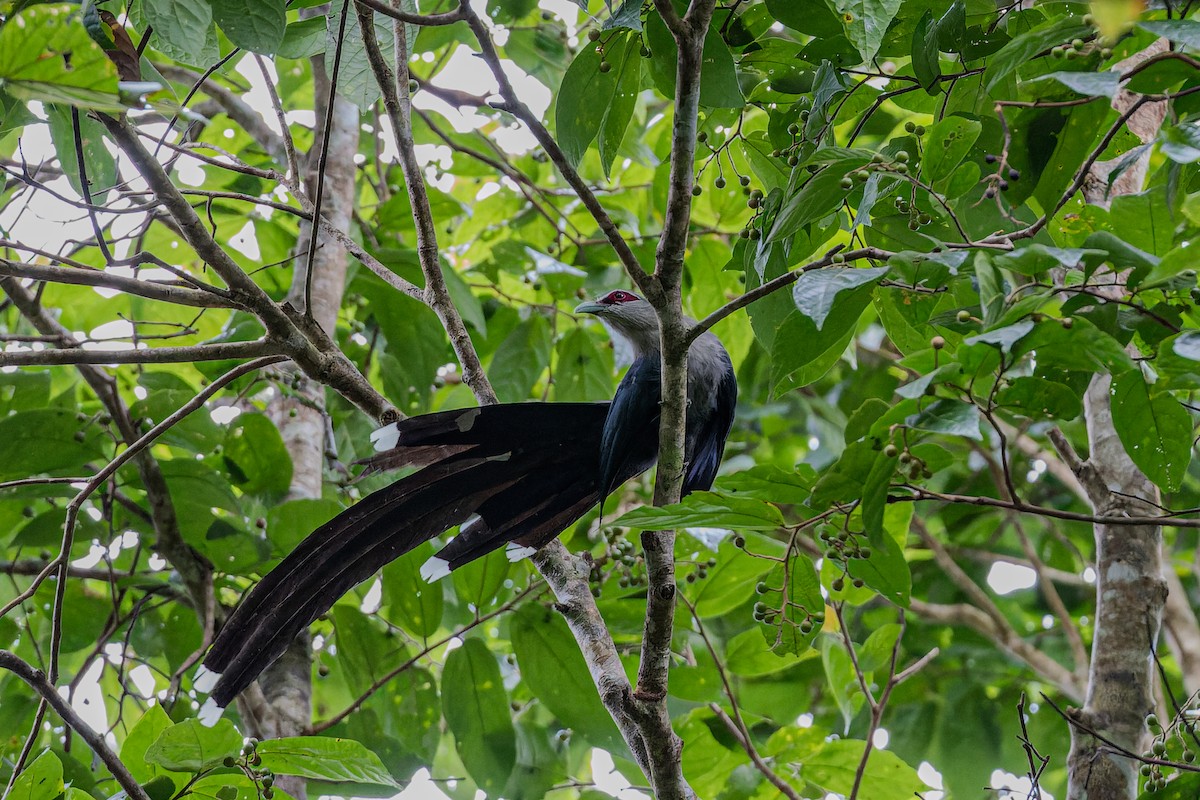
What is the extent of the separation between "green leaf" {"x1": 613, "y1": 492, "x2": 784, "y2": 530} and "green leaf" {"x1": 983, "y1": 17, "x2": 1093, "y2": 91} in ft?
2.44

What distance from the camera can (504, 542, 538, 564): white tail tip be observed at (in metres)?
2.54

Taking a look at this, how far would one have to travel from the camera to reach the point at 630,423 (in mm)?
2678

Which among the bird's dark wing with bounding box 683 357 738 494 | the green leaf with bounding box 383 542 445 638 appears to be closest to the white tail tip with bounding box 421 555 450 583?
the green leaf with bounding box 383 542 445 638

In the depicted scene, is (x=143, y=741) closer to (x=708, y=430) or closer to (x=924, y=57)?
(x=708, y=430)

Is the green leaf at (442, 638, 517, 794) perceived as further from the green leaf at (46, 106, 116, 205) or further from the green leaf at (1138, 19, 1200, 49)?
the green leaf at (1138, 19, 1200, 49)

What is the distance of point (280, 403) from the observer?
3527 millimetres

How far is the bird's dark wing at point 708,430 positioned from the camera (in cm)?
302

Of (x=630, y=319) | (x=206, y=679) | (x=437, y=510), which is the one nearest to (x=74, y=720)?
(x=206, y=679)

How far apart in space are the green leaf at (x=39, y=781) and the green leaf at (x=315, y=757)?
0.36 metres

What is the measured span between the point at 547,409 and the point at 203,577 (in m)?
1.13

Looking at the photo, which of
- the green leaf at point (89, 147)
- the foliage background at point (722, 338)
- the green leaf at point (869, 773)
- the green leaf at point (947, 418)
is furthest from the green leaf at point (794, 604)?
the green leaf at point (89, 147)

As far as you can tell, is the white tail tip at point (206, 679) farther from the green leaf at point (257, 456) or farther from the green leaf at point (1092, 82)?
the green leaf at point (1092, 82)

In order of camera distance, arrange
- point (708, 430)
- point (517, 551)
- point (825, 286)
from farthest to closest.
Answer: point (708, 430) → point (517, 551) → point (825, 286)

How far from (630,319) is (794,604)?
1.61m
